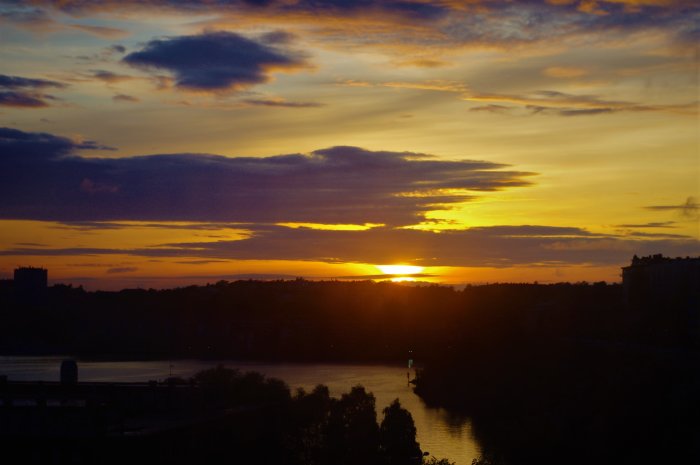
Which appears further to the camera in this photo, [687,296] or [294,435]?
[687,296]

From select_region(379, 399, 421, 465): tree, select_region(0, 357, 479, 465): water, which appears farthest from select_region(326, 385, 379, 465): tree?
select_region(0, 357, 479, 465): water

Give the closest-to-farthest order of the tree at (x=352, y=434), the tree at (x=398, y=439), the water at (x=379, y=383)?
1. the tree at (x=352, y=434)
2. the tree at (x=398, y=439)
3. the water at (x=379, y=383)

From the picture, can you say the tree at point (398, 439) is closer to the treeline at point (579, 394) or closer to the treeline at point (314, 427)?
the treeline at point (314, 427)

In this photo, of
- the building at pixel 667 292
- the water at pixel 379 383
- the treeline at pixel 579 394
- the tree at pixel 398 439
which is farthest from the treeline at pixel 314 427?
the building at pixel 667 292

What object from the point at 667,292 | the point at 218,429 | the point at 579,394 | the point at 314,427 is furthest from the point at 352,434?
the point at 667,292

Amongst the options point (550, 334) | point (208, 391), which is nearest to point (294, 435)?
point (208, 391)

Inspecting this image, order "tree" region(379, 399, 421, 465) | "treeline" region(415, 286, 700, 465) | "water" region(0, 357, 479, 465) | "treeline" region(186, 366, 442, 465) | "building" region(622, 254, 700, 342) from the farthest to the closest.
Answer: "building" region(622, 254, 700, 342)
"water" region(0, 357, 479, 465)
"treeline" region(415, 286, 700, 465)
"tree" region(379, 399, 421, 465)
"treeline" region(186, 366, 442, 465)

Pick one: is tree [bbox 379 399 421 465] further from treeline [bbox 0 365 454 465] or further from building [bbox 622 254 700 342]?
building [bbox 622 254 700 342]

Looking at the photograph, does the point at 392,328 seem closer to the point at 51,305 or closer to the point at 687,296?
the point at 51,305
